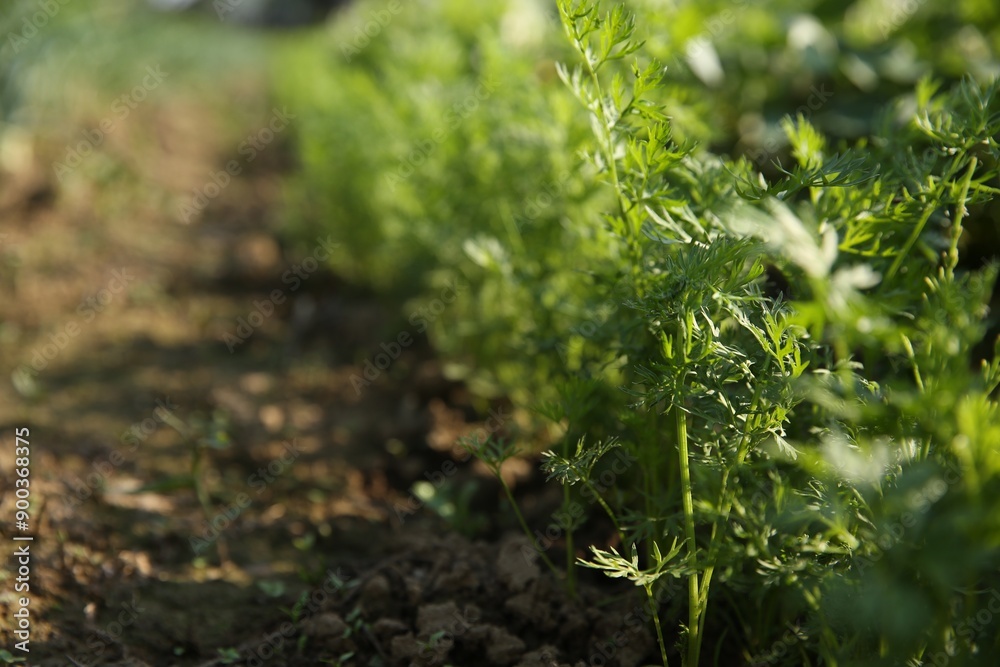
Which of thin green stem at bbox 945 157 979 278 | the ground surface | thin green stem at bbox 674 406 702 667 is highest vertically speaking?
thin green stem at bbox 945 157 979 278

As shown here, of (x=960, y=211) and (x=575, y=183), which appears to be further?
(x=575, y=183)

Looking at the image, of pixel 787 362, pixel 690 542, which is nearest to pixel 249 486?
pixel 690 542

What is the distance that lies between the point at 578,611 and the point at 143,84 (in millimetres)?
6627

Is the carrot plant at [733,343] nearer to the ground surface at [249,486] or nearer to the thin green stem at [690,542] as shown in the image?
the thin green stem at [690,542]

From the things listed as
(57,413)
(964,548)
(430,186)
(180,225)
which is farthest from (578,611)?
(180,225)

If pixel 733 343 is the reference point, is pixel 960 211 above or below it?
above

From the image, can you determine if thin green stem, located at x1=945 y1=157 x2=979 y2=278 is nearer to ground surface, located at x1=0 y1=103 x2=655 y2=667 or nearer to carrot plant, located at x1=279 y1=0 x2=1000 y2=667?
carrot plant, located at x1=279 y1=0 x2=1000 y2=667

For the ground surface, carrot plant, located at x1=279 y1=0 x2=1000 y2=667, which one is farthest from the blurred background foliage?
the ground surface

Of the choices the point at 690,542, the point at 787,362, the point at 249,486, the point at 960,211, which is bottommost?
the point at 249,486

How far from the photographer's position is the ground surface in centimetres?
167

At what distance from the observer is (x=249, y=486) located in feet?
7.91

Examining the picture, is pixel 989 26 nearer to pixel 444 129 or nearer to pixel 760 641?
pixel 444 129

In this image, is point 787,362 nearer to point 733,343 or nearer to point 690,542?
point 733,343

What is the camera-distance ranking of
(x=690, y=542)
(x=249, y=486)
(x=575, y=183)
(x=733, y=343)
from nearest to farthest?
(x=690, y=542)
(x=733, y=343)
(x=575, y=183)
(x=249, y=486)
